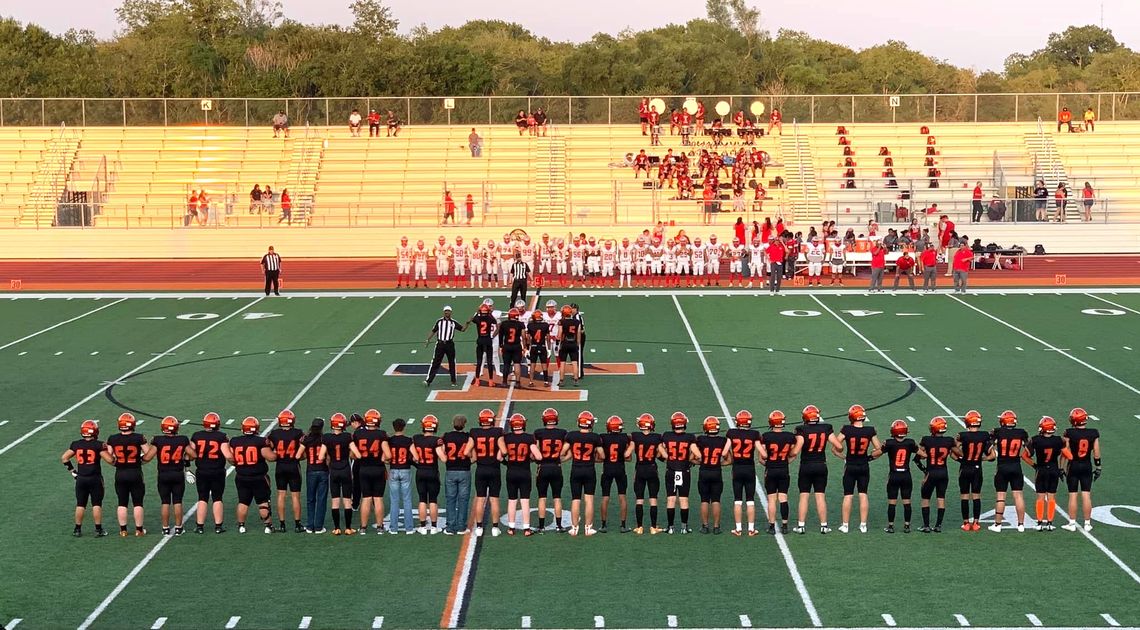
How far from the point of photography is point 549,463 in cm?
1513

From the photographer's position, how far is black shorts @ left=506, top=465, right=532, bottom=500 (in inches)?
592

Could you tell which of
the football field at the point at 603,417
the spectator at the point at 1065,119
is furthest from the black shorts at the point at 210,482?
the spectator at the point at 1065,119

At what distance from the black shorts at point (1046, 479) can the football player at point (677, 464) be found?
3.58 meters

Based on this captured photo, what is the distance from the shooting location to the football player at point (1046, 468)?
15.0m

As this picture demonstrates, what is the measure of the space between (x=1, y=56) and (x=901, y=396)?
56519mm

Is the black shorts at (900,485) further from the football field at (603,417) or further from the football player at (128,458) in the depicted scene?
the football player at (128,458)

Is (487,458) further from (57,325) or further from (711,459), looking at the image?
(57,325)

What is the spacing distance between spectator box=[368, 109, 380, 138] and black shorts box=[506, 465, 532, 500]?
38.2 metres

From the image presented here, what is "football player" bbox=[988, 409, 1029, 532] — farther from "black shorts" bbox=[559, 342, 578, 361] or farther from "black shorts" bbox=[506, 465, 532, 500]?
"black shorts" bbox=[559, 342, 578, 361]

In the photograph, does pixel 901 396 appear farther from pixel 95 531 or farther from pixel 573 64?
pixel 573 64

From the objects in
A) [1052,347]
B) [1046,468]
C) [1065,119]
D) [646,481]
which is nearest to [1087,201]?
[1065,119]

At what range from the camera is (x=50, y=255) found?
46.2 metres

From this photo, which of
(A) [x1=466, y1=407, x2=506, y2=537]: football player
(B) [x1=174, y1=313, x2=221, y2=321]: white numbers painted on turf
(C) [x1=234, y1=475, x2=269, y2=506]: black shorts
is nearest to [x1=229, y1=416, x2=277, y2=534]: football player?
(C) [x1=234, y1=475, x2=269, y2=506]: black shorts

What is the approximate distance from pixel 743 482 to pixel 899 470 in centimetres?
160
